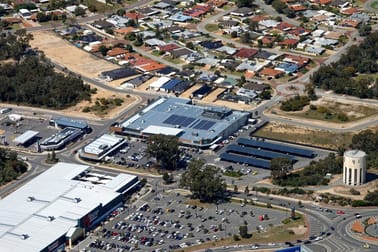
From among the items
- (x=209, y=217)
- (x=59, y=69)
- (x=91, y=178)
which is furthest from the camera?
(x=59, y=69)

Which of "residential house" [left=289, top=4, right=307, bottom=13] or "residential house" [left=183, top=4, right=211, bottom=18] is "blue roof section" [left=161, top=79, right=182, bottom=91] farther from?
Answer: "residential house" [left=289, top=4, right=307, bottom=13]

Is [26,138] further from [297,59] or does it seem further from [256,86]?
[297,59]

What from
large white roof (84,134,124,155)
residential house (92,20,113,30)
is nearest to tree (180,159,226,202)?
large white roof (84,134,124,155)

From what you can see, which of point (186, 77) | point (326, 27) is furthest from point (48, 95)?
point (326, 27)

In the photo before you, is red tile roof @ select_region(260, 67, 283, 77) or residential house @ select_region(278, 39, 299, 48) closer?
red tile roof @ select_region(260, 67, 283, 77)

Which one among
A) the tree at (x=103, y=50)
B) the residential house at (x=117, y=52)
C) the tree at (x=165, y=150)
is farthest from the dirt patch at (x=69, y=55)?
the tree at (x=165, y=150)

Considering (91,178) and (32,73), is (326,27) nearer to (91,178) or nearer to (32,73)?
(32,73)

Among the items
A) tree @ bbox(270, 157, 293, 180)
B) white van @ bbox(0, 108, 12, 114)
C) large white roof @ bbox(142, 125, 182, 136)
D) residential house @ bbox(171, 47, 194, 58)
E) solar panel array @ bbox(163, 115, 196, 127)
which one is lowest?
white van @ bbox(0, 108, 12, 114)
